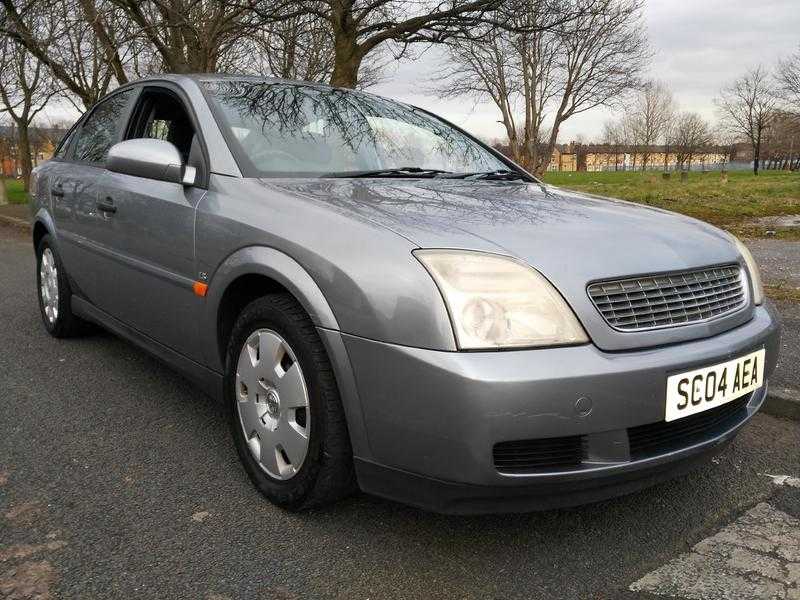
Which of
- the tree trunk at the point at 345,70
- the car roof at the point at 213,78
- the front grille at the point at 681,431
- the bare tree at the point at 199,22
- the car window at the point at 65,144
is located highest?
the bare tree at the point at 199,22

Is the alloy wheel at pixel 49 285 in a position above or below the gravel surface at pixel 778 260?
above

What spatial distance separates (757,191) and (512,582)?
20837 millimetres

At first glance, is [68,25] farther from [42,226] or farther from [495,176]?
[495,176]

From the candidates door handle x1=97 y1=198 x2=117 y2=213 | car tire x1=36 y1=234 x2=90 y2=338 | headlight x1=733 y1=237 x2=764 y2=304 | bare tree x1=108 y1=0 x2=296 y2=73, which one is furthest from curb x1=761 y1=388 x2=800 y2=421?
bare tree x1=108 y1=0 x2=296 y2=73

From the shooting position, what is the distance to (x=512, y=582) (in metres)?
1.95

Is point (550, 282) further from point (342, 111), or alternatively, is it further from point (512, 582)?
point (342, 111)

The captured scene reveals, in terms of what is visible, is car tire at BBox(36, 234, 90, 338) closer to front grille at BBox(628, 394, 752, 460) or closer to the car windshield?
the car windshield

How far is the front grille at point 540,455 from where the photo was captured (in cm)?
181

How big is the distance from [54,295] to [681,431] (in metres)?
3.72

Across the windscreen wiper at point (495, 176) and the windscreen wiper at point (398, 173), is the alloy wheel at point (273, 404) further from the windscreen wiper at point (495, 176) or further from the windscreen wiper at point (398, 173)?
the windscreen wiper at point (495, 176)

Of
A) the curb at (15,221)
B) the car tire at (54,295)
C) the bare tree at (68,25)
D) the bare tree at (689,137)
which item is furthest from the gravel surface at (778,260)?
the bare tree at (689,137)

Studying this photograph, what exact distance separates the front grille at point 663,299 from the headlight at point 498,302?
0.43 feet

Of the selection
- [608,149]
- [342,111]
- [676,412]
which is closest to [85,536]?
[676,412]

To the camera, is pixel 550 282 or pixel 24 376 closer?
pixel 550 282
